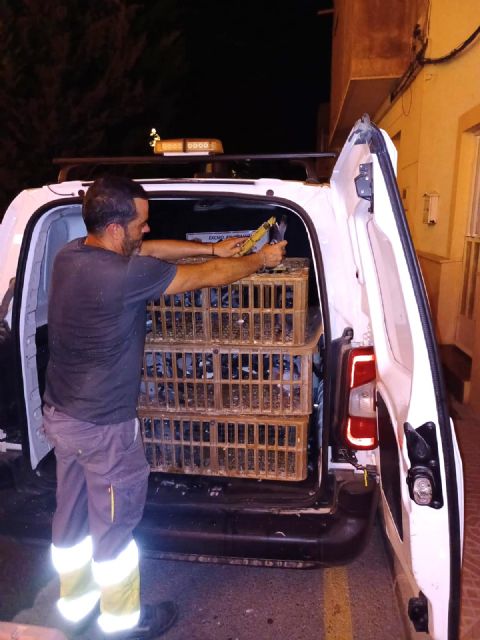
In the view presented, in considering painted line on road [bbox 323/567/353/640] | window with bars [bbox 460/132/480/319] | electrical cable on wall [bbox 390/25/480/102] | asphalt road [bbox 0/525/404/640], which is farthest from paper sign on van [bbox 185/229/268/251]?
electrical cable on wall [bbox 390/25/480/102]

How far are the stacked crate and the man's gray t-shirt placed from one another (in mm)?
377

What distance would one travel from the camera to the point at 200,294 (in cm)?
271

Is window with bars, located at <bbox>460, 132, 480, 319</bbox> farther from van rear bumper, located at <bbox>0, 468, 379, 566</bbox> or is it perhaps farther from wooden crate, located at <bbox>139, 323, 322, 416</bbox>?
van rear bumper, located at <bbox>0, 468, 379, 566</bbox>

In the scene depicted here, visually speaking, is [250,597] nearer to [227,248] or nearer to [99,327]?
[99,327]

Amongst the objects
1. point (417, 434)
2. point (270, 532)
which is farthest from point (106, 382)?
point (417, 434)

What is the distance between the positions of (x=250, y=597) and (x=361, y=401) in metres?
1.23

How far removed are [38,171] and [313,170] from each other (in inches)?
371

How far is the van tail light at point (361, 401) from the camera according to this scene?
7.83 ft

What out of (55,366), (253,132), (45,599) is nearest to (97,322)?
(55,366)

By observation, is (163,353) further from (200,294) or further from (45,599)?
(45,599)

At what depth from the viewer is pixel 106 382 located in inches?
90.9

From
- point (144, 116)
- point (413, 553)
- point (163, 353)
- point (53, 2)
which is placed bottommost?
point (413, 553)

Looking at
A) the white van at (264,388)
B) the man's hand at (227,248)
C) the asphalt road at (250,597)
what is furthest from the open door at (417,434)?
the man's hand at (227,248)

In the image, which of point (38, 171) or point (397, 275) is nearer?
point (397, 275)
